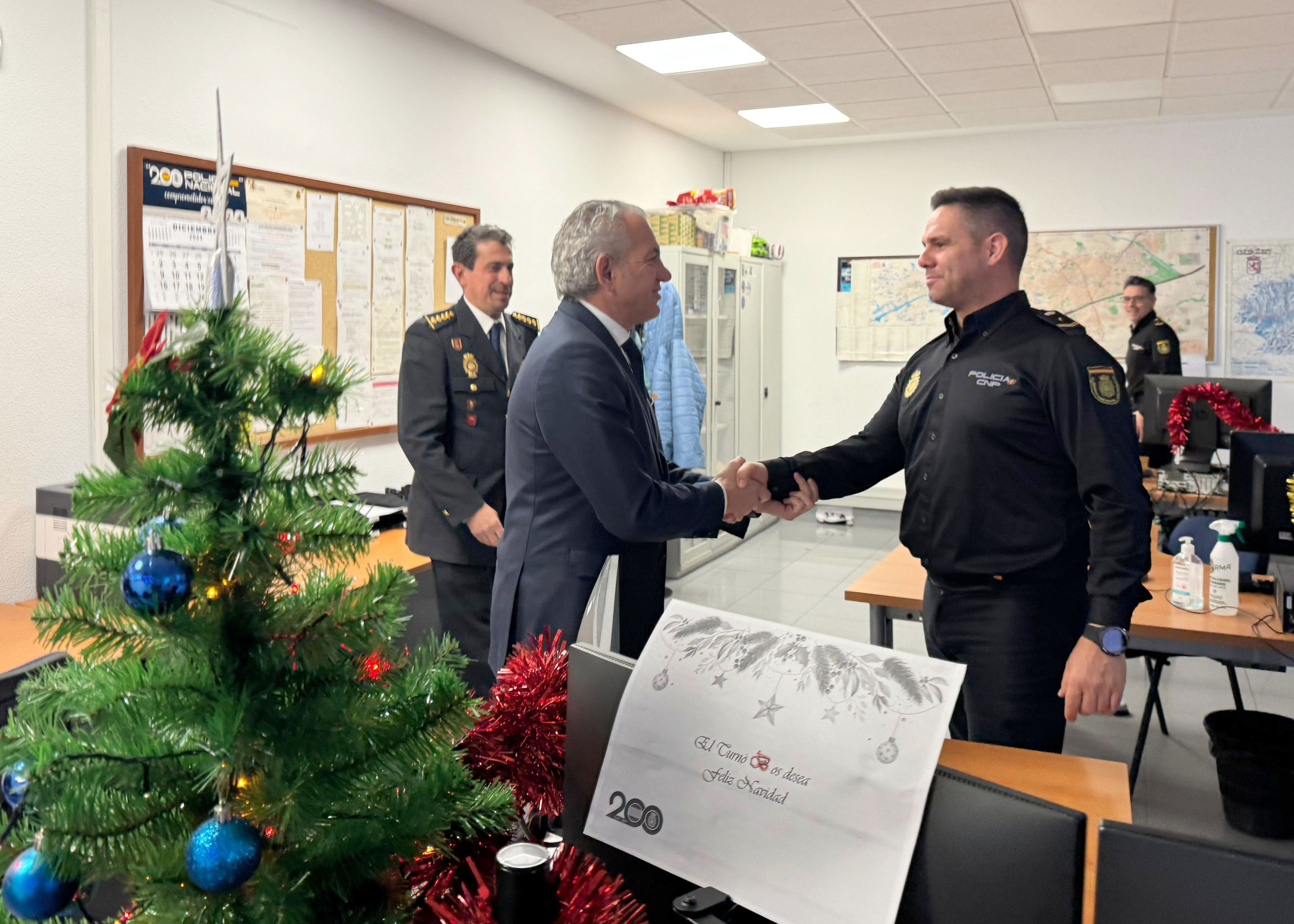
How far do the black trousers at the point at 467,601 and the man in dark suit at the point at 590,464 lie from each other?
3.45 feet

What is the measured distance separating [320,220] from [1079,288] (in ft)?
19.0

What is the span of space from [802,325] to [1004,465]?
657 cm

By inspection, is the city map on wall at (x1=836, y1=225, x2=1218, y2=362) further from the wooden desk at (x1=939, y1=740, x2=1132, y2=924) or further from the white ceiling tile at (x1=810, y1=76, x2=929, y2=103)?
the wooden desk at (x1=939, y1=740, x2=1132, y2=924)

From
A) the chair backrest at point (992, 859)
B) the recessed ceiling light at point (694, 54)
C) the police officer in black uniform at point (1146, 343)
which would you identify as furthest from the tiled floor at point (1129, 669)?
the recessed ceiling light at point (694, 54)

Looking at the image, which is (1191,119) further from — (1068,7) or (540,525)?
(540,525)

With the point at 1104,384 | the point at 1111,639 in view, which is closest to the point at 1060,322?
the point at 1104,384

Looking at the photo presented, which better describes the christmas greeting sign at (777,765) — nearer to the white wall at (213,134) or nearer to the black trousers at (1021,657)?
the black trousers at (1021,657)

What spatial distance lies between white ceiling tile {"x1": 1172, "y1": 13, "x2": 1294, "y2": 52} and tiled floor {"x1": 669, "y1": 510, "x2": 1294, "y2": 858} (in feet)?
9.94

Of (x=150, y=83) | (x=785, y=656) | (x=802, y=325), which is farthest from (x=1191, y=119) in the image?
(x=785, y=656)

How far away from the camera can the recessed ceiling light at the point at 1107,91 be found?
5.95 m

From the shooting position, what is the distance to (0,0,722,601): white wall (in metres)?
3.13

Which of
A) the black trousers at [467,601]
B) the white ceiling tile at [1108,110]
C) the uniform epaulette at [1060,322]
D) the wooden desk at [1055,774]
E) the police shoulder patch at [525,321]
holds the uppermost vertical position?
the white ceiling tile at [1108,110]

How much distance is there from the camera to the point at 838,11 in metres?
4.52

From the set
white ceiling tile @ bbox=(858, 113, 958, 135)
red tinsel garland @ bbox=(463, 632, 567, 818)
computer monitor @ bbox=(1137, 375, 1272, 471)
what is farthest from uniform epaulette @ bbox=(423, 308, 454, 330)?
white ceiling tile @ bbox=(858, 113, 958, 135)
